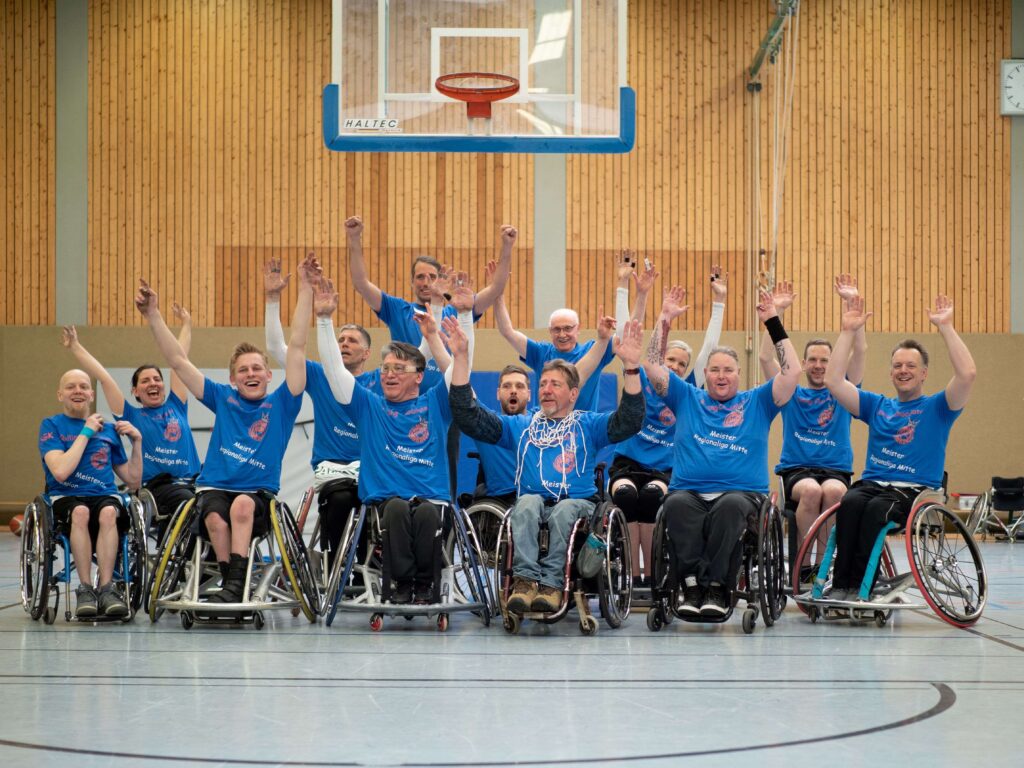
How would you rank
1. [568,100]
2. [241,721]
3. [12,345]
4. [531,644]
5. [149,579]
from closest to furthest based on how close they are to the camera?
1. [241,721]
2. [531,644]
3. [149,579]
4. [568,100]
5. [12,345]

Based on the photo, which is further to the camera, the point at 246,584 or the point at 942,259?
the point at 942,259

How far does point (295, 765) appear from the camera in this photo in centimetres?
272

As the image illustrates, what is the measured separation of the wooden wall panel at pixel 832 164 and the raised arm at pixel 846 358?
7.84 meters

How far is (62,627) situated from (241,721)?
229 cm

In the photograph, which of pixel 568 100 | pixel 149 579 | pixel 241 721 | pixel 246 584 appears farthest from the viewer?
pixel 568 100

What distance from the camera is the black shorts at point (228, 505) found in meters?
5.14

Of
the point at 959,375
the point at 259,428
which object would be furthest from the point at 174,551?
the point at 959,375

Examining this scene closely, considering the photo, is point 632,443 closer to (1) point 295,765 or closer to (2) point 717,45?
(1) point 295,765

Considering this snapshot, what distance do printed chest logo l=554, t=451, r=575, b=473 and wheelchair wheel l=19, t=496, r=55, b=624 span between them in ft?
7.28

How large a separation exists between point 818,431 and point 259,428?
2862 mm

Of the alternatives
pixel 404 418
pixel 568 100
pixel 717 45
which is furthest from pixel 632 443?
pixel 717 45

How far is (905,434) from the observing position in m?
5.39

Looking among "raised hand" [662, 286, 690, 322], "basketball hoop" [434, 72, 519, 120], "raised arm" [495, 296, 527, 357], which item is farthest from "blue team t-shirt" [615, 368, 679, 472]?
"basketball hoop" [434, 72, 519, 120]

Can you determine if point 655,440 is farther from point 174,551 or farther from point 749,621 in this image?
point 174,551
